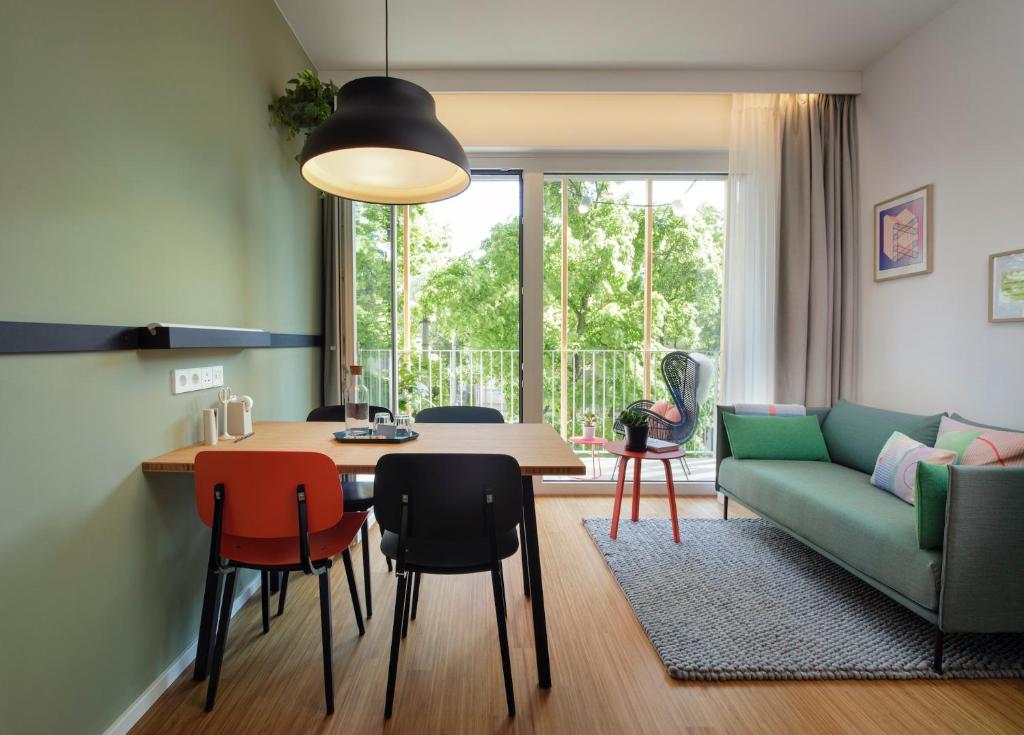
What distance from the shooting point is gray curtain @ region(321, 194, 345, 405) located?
3.50 metres

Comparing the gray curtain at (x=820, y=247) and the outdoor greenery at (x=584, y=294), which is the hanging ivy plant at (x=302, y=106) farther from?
the gray curtain at (x=820, y=247)

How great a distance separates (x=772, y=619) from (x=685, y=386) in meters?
1.73

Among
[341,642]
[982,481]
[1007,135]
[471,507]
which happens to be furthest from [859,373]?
[341,642]

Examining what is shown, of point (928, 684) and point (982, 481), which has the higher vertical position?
point (982, 481)

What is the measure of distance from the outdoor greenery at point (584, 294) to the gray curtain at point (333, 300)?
1.24 m

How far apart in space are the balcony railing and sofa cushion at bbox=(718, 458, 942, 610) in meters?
2.10

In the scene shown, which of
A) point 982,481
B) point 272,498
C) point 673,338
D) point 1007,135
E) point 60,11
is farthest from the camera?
point 673,338

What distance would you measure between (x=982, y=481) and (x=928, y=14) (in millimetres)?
2744

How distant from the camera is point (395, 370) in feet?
11.5

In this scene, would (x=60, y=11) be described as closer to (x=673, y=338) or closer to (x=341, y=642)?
(x=341, y=642)

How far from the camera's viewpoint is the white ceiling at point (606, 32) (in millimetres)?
2848

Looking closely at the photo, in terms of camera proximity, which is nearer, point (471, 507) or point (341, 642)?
point (471, 507)

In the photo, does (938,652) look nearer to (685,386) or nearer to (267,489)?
(685,386)

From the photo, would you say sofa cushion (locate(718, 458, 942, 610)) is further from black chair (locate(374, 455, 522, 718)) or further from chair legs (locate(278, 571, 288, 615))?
chair legs (locate(278, 571, 288, 615))
